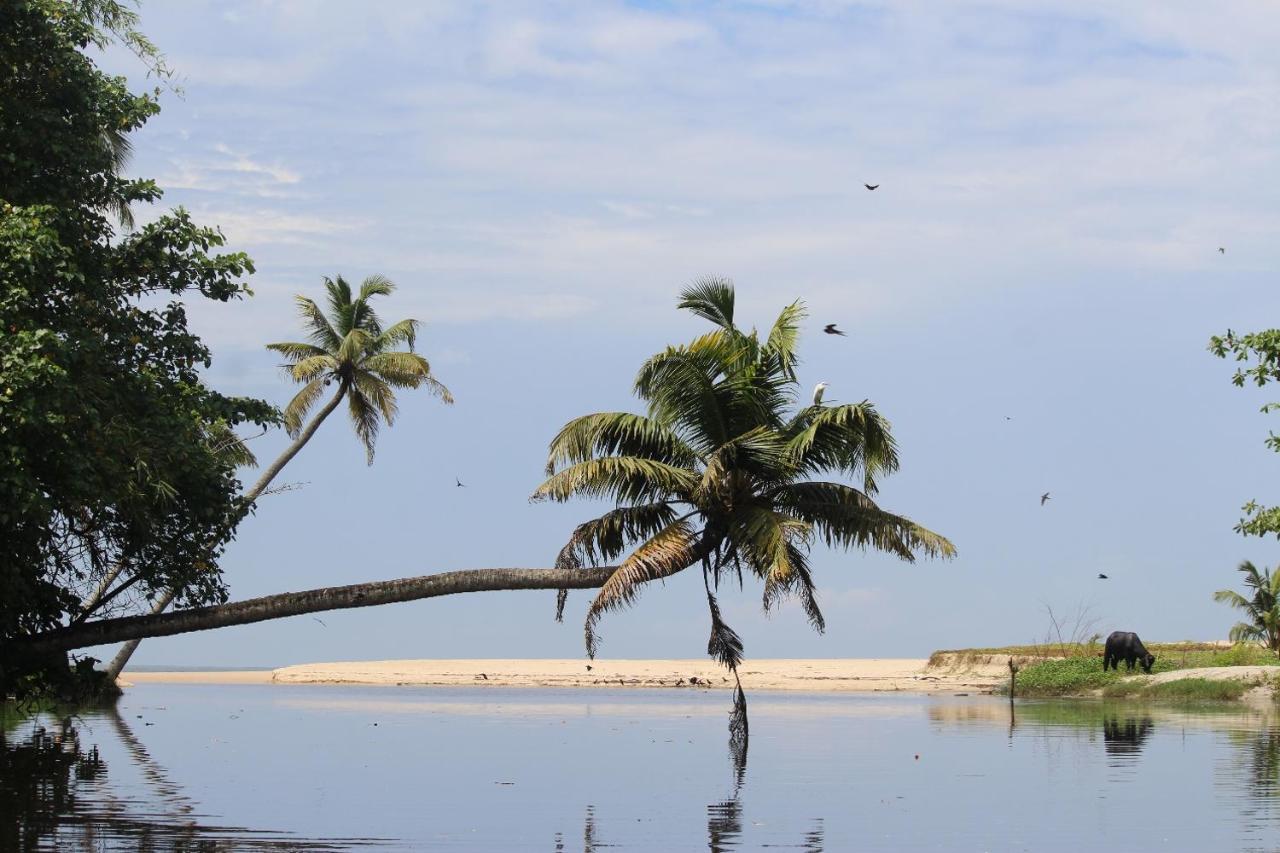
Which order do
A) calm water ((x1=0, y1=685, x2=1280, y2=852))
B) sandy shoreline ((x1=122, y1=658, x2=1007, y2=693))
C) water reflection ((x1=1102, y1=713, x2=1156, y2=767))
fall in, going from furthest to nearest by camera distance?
sandy shoreline ((x1=122, y1=658, x2=1007, y2=693)) → water reflection ((x1=1102, y1=713, x2=1156, y2=767)) → calm water ((x1=0, y1=685, x2=1280, y2=852))

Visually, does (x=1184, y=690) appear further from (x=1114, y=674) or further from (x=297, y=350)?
(x=297, y=350)

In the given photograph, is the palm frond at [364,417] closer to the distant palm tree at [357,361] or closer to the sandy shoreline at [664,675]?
the distant palm tree at [357,361]

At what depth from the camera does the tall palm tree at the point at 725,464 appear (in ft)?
81.6

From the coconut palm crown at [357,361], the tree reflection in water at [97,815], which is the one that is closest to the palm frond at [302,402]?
the coconut palm crown at [357,361]

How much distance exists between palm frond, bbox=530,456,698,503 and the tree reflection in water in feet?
26.5

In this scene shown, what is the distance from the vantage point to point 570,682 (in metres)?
72.2

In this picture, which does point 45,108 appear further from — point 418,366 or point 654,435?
point 418,366

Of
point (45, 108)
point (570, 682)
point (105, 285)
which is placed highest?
point (45, 108)

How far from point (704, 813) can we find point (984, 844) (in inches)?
166

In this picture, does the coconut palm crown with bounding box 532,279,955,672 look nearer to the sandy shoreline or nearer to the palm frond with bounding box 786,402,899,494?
the palm frond with bounding box 786,402,899,494

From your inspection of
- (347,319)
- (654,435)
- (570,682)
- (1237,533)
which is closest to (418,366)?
(347,319)

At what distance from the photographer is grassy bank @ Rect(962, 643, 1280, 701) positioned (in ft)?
151

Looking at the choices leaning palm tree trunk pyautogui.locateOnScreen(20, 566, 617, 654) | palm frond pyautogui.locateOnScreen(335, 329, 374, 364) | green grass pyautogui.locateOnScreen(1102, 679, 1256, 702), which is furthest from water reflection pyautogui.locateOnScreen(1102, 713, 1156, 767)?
palm frond pyautogui.locateOnScreen(335, 329, 374, 364)

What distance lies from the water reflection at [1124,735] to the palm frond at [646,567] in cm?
885
